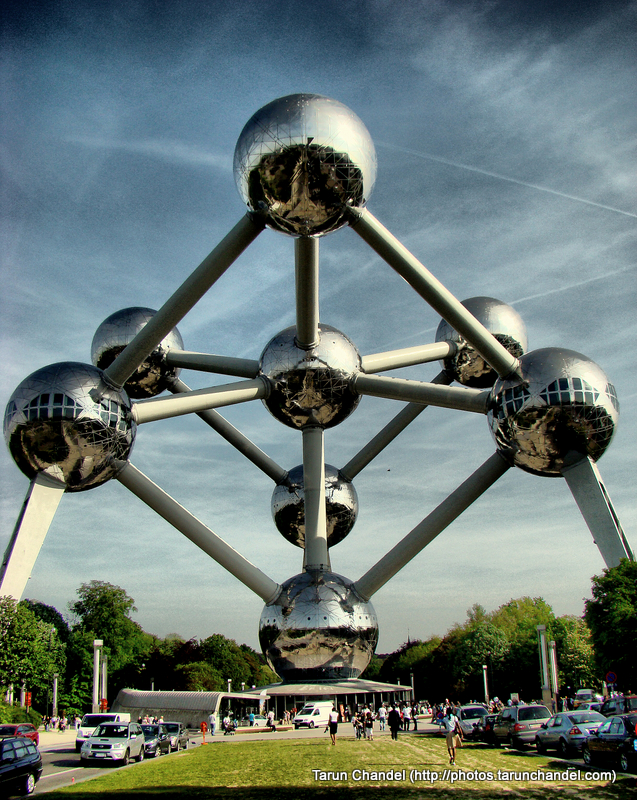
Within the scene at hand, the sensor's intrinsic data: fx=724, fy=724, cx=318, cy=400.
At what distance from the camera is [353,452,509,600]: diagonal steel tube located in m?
11.3

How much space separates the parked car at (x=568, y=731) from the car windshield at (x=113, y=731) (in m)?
11.6

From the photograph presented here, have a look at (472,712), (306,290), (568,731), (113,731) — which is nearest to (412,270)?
(306,290)

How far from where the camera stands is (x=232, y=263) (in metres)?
10.1

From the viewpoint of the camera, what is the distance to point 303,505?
14227mm

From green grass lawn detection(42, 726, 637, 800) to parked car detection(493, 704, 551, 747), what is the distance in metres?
0.67

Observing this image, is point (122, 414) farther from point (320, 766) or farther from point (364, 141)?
point (320, 766)

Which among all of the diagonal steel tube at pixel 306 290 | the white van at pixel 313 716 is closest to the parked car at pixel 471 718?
the white van at pixel 313 716

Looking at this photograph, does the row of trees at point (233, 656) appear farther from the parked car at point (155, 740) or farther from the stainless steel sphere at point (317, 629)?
the stainless steel sphere at point (317, 629)

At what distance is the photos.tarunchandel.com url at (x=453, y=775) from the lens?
11922 millimetres

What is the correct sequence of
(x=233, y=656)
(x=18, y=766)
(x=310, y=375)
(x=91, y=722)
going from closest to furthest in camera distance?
(x=310, y=375), (x=18, y=766), (x=91, y=722), (x=233, y=656)

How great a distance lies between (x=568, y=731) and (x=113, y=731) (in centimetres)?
1274

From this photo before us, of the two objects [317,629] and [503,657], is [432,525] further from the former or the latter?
[503,657]

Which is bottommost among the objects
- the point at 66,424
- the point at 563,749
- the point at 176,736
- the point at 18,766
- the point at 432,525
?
the point at 176,736

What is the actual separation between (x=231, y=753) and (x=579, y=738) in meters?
9.53
